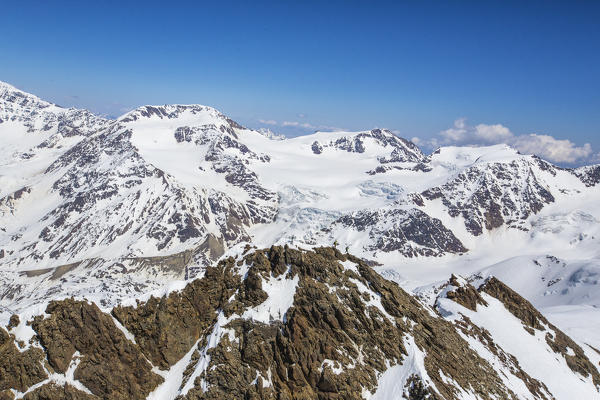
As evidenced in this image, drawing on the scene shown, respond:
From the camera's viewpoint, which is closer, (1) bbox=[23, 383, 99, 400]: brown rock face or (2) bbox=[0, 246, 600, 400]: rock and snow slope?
(1) bbox=[23, 383, 99, 400]: brown rock face

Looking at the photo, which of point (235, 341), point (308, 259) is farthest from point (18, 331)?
point (308, 259)

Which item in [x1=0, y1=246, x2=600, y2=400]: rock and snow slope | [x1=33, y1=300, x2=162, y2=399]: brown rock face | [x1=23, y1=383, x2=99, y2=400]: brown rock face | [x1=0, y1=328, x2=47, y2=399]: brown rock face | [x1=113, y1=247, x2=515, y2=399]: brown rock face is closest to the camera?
[x1=0, y1=328, x2=47, y2=399]: brown rock face

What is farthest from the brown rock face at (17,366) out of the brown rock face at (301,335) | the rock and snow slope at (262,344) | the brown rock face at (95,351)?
the brown rock face at (301,335)

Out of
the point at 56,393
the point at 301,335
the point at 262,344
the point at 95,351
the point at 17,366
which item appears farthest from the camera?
the point at 301,335

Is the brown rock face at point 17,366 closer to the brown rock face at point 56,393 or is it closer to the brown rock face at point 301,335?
the brown rock face at point 56,393

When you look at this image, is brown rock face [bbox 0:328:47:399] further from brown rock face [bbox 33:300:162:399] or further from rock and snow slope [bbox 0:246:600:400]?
brown rock face [bbox 33:300:162:399]

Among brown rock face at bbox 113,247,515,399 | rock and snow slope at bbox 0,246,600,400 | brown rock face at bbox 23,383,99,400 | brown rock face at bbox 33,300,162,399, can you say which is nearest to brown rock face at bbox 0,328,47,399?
rock and snow slope at bbox 0,246,600,400

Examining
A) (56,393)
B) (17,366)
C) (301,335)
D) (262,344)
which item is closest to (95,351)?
(56,393)

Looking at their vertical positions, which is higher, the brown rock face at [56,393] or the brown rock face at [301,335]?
the brown rock face at [301,335]

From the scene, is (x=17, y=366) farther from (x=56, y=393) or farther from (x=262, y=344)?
(x=262, y=344)
